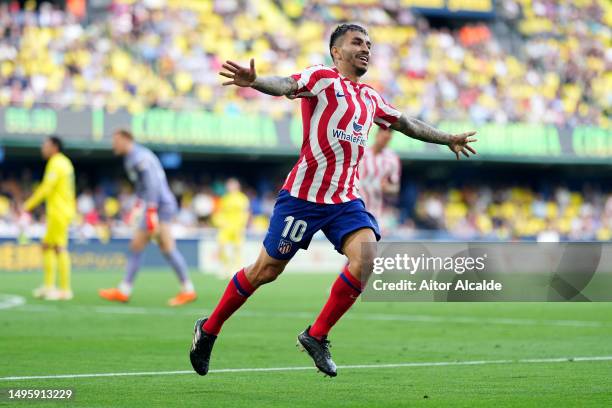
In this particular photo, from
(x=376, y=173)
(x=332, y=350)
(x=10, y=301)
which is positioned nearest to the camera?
(x=332, y=350)

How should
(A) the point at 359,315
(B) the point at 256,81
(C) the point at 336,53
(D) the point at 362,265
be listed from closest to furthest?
(B) the point at 256,81 → (D) the point at 362,265 → (C) the point at 336,53 → (A) the point at 359,315

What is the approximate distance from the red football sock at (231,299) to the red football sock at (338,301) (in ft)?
1.78

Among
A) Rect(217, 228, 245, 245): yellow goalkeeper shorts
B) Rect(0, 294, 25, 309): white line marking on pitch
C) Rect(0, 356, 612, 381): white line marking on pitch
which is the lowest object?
Rect(217, 228, 245, 245): yellow goalkeeper shorts

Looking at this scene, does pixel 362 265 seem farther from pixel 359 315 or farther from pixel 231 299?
pixel 359 315

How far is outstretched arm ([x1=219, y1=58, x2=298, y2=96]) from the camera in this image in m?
6.98

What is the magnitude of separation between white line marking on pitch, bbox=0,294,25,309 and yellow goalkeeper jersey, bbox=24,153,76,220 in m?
1.38

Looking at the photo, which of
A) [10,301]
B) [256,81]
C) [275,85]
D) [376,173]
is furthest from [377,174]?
[256,81]

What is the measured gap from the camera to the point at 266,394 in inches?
290

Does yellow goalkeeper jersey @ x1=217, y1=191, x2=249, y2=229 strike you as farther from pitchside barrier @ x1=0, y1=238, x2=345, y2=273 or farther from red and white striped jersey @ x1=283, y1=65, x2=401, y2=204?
red and white striped jersey @ x1=283, y1=65, x2=401, y2=204

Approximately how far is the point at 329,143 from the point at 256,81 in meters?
0.95

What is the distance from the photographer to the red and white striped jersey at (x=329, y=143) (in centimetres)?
787

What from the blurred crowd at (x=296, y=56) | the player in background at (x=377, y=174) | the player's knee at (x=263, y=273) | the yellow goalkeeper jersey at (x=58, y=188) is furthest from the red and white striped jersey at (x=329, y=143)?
the blurred crowd at (x=296, y=56)

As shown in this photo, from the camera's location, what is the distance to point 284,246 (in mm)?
7898

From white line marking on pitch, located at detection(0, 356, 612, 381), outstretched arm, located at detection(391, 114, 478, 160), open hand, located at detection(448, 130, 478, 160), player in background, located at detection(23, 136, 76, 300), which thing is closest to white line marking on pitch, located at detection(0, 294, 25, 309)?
player in background, located at detection(23, 136, 76, 300)
